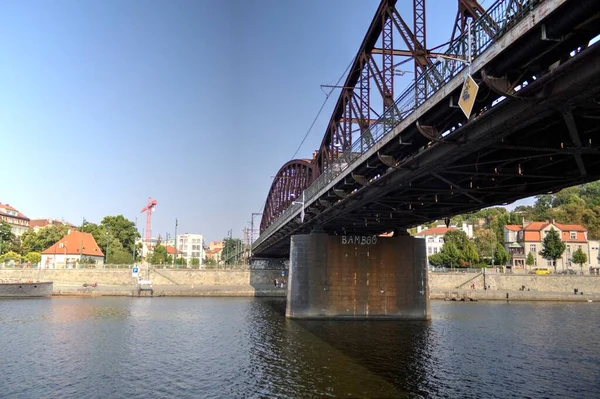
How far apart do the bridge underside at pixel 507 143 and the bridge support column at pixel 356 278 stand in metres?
8.56

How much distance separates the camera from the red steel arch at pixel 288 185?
55.2 meters

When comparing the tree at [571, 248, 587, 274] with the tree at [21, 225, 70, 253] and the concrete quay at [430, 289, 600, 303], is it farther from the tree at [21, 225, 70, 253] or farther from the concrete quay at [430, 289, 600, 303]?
the tree at [21, 225, 70, 253]

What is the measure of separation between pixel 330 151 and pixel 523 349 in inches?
805

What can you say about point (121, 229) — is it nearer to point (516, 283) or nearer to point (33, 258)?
point (33, 258)

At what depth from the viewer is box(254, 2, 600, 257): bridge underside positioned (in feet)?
32.9

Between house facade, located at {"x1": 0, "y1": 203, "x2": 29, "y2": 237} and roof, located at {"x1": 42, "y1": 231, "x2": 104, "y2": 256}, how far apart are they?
61.2m

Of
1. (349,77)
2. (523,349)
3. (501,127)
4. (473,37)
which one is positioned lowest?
(523,349)

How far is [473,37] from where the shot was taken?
12281 millimetres

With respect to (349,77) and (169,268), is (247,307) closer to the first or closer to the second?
(349,77)

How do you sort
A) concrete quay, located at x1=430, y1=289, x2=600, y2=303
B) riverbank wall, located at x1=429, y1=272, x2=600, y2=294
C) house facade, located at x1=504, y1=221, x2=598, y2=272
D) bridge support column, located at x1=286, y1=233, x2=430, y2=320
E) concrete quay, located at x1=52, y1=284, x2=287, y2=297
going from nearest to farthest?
bridge support column, located at x1=286, y1=233, x2=430, y2=320 → concrete quay, located at x1=52, y1=284, x2=287, y2=297 → concrete quay, located at x1=430, y1=289, x2=600, y2=303 → riverbank wall, located at x1=429, y1=272, x2=600, y2=294 → house facade, located at x1=504, y1=221, x2=598, y2=272

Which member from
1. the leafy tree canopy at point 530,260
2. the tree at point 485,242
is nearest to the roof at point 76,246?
the tree at point 485,242

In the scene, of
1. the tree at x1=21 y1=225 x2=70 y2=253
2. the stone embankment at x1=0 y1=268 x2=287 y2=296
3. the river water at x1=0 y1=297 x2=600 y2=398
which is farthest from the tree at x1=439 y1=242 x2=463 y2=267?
the tree at x1=21 y1=225 x2=70 y2=253

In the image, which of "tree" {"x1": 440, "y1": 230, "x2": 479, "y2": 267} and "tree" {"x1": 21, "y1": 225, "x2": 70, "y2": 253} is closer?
"tree" {"x1": 440, "y1": 230, "x2": 479, "y2": 267}

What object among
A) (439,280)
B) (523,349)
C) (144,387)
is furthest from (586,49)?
(439,280)
